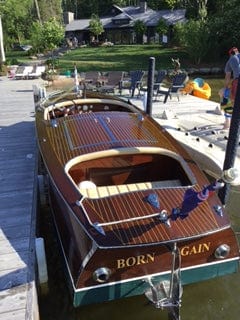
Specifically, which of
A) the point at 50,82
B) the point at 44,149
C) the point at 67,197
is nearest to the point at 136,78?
the point at 50,82

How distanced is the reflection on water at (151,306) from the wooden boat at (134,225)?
51 centimetres

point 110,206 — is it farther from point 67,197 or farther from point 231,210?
point 231,210

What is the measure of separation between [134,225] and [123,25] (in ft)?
155

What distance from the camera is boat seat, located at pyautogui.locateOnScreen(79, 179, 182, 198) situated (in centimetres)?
440

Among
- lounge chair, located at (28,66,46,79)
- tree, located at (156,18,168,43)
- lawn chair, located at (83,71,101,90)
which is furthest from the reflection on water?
tree, located at (156,18,168,43)

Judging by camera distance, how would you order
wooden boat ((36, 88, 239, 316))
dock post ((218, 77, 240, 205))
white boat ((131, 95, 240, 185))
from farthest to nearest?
white boat ((131, 95, 240, 185)) → dock post ((218, 77, 240, 205)) → wooden boat ((36, 88, 239, 316))

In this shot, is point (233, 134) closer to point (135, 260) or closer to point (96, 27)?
point (135, 260)

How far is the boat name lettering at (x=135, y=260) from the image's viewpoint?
348cm

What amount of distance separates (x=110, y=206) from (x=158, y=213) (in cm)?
49

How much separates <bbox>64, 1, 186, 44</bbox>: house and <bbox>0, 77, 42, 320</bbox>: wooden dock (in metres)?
39.3

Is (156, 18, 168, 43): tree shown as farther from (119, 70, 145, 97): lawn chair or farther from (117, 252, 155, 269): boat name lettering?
(117, 252, 155, 269): boat name lettering

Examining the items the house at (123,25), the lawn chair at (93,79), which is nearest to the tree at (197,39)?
the lawn chair at (93,79)

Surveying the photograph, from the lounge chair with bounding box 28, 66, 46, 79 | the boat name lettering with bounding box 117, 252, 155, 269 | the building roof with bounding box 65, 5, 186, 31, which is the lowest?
the lounge chair with bounding box 28, 66, 46, 79

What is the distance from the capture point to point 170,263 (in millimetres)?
3656
